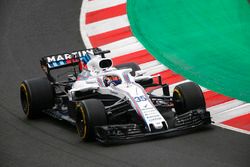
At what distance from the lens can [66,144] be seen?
40.6ft

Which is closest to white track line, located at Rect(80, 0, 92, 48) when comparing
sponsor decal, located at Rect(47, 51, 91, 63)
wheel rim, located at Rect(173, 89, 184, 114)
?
sponsor decal, located at Rect(47, 51, 91, 63)

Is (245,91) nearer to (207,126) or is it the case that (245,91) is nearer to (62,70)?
(207,126)

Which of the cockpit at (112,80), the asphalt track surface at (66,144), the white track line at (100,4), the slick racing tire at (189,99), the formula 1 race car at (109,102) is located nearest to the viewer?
the asphalt track surface at (66,144)

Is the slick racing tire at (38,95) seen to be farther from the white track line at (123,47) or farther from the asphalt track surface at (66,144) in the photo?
the white track line at (123,47)

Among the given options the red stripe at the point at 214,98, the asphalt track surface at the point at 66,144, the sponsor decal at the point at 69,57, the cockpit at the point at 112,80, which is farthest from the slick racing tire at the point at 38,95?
the red stripe at the point at 214,98

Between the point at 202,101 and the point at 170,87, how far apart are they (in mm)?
2246

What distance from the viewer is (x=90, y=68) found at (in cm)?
1385

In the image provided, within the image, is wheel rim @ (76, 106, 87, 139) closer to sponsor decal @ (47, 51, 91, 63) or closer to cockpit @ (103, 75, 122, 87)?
cockpit @ (103, 75, 122, 87)

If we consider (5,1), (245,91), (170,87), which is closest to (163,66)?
(170,87)

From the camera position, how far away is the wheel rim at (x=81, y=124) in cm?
1230

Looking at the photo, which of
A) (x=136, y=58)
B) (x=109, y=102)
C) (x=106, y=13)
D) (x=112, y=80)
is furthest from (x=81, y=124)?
(x=106, y=13)

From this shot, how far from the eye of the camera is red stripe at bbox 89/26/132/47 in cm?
1788

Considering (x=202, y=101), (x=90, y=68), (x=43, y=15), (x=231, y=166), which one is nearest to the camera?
(x=231, y=166)

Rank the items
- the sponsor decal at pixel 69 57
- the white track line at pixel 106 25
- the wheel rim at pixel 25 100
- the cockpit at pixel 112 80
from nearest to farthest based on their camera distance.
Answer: the cockpit at pixel 112 80 → the wheel rim at pixel 25 100 → the sponsor decal at pixel 69 57 → the white track line at pixel 106 25
